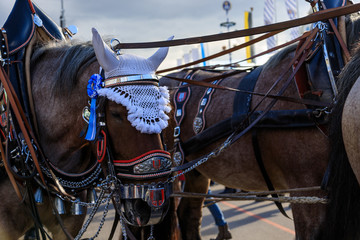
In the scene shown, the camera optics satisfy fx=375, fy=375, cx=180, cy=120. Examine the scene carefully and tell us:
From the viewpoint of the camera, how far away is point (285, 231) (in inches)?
217

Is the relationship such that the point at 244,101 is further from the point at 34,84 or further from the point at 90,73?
the point at 34,84

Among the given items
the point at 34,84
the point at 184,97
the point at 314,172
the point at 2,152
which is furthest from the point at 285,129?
the point at 2,152

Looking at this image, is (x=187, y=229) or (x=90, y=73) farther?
(x=187, y=229)

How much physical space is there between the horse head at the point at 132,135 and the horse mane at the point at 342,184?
88cm

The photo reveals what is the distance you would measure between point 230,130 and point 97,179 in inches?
43.6

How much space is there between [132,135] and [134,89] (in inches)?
10.1

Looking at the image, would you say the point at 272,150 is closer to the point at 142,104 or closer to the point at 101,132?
the point at 142,104

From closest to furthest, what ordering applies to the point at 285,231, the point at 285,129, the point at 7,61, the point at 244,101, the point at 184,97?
the point at 7,61 < the point at 285,129 < the point at 244,101 < the point at 184,97 < the point at 285,231

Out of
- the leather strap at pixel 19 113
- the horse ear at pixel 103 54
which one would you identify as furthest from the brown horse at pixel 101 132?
the leather strap at pixel 19 113

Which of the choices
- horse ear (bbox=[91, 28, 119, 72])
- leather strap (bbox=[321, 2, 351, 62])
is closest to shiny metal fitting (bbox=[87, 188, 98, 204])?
horse ear (bbox=[91, 28, 119, 72])

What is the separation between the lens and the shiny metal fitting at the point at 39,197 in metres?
2.48

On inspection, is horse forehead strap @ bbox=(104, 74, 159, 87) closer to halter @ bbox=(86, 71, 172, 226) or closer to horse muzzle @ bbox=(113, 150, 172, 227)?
halter @ bbox=(86, 71, 172, 226)

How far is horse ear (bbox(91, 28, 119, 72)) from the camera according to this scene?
79.7 inches

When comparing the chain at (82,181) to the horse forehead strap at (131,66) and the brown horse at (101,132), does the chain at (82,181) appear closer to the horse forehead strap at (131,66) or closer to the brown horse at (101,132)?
the brown horse at (101,132)
